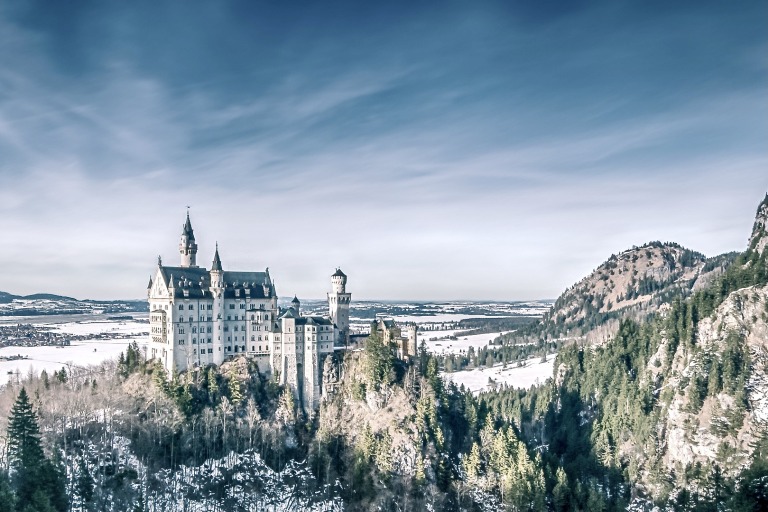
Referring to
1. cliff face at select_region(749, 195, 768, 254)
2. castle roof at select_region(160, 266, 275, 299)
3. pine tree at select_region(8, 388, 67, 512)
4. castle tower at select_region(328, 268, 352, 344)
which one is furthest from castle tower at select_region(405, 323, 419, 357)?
cliff face at select_region(749, 195, 768, 254)

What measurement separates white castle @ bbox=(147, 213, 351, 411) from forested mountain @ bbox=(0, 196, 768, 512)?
11.1 ft

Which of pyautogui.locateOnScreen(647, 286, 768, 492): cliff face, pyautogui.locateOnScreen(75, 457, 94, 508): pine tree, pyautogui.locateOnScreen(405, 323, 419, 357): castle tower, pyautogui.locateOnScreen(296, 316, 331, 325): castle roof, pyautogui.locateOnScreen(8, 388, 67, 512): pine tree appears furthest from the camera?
pyautogui.locateOnScreen(405, 323, 419, 357): castle tower

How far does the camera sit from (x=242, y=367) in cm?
12938

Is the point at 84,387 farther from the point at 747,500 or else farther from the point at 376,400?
the point at 747,500

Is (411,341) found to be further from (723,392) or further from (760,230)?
(760,230)

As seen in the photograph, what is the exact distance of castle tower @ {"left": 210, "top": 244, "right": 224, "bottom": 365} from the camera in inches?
5172

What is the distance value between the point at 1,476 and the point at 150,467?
3233cm

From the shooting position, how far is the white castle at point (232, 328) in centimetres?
12862

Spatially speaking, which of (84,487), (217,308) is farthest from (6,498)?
(217,308)

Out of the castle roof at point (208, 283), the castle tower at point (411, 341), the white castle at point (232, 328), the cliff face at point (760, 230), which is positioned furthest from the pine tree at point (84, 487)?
the cliff face at point (760, 230)

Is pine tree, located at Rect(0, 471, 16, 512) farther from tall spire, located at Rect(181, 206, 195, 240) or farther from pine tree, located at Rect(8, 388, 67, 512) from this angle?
tall spire, located at Rect(181, 206, 195, 240)

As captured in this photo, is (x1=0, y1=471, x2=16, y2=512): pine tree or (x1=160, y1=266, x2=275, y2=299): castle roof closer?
(x1=0, y1=471, x2=16, y2=512): pine tree

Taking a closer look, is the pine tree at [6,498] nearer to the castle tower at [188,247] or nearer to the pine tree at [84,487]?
the pine tree at [84,487]

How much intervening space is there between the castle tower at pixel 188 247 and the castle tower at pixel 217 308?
9.75m
